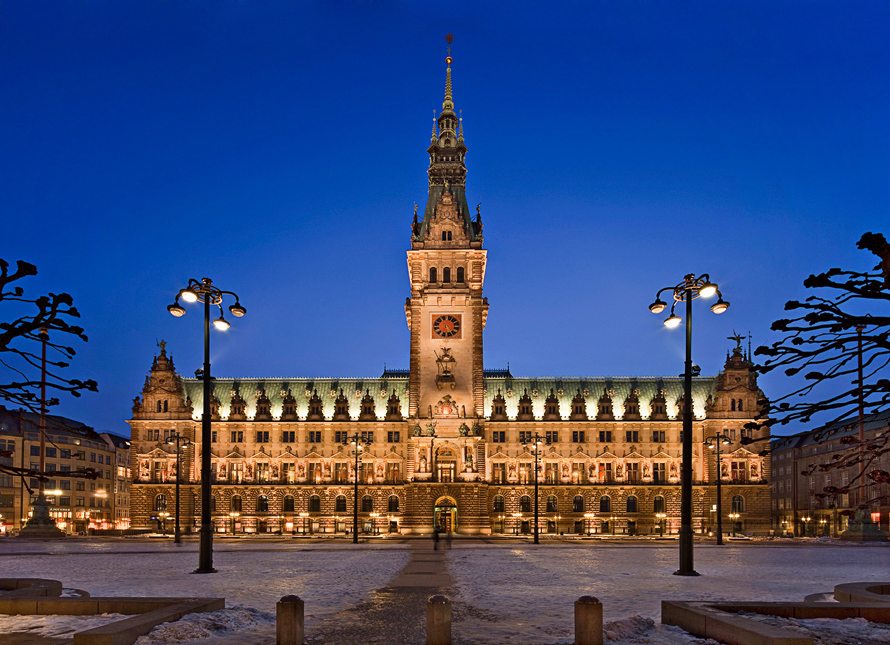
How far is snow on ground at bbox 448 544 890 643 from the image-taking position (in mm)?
18969

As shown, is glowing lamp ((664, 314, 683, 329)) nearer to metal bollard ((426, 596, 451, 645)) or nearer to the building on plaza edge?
metal bollard ((426, 596, 451, 645))

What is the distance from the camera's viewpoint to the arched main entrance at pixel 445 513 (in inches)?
4043

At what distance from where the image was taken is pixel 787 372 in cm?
937

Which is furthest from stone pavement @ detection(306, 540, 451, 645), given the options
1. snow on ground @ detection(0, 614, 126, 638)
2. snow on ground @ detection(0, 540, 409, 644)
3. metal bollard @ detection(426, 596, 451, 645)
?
snow on ground @ detection(0, 614, 126, 638)

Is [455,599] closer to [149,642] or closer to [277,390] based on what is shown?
[149,642]

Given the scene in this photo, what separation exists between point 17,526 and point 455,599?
4778 inches

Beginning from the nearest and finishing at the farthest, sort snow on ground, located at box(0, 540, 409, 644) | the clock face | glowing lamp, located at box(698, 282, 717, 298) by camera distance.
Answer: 1. snow on ground, located at box(0, 540, 409, 644)
2. glowing lamp, located at box(698, 282, 717, 298)
3. the clock face

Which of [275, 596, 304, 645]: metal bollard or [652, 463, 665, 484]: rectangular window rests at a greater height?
[275, 596, 304, 645]: metal bollard

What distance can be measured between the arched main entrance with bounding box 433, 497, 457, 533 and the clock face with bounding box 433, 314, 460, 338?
68.9 feet

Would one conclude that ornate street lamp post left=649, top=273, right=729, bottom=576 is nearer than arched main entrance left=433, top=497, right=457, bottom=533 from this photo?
Yes

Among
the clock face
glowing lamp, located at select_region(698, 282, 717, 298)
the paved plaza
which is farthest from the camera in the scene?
the clock face

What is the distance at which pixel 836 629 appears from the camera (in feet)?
53.0

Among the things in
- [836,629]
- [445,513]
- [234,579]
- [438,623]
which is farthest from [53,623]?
[445,513]

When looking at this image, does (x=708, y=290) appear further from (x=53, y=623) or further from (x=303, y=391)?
(x=303, y=391)
